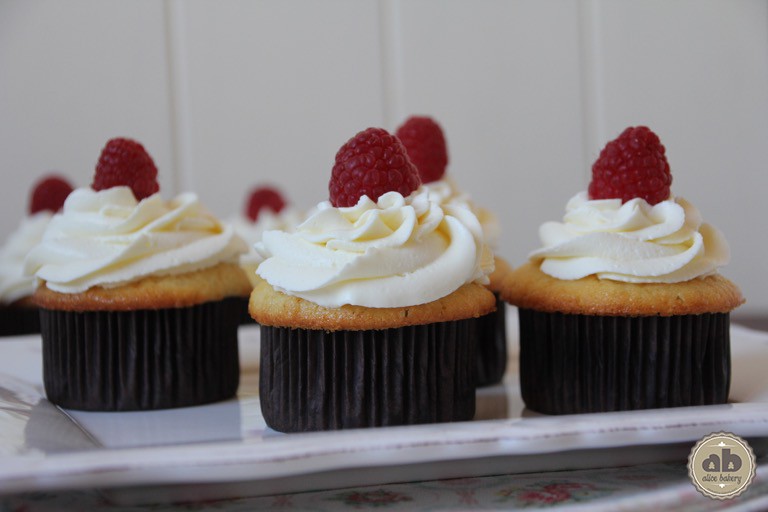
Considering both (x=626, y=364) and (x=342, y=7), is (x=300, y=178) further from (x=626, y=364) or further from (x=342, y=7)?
(x=626, y=364)

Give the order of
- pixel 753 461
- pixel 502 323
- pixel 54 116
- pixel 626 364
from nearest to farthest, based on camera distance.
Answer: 1. pixel 753 461
2. pixel 626 364
3. pixel 502 323
4. pixel 54 116

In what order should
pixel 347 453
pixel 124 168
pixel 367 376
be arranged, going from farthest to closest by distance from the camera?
pixel 124 168, pixel 367 376, pixel 347 453

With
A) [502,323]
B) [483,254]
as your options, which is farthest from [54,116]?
[483,254]

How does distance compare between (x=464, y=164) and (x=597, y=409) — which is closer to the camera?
(x=597, y=409)

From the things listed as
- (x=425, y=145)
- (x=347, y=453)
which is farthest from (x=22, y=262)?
(x=347, y=453)

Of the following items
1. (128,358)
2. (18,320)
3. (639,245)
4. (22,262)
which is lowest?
(18,320)

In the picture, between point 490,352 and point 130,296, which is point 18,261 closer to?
point 130,296

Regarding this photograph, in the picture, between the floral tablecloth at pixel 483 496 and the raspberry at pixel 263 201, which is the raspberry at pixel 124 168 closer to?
the floral tablecloth at pixel 483 496
